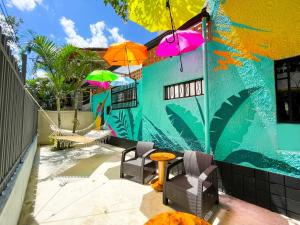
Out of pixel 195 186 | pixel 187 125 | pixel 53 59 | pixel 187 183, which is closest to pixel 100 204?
pixel 187 183

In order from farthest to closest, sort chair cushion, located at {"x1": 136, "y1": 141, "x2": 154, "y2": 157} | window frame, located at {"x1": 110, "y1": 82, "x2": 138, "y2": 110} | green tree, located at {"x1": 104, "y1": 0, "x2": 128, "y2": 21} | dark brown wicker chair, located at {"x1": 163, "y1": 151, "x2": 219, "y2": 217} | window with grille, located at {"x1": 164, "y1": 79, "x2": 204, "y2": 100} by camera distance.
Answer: window frame, located at {"x1": 110, "y1": 82, "x2": 138, "y2": 110}, chair cushion, located at {"x1": 136, "y1": 141, "x2": 154, "y2": 157}, window with grille, located at {"x1": 164, "y1": 79, "x2": 204, "y2": 100}, green tree, located at {"x1": 104, "y1": 0, "x2": 128, "y2": 21}, dark brown wicker chair, located at {"x1": 163, "y1": 151, "x2": 219, "y2": 217}

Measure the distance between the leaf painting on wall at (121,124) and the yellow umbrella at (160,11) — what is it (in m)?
4.86

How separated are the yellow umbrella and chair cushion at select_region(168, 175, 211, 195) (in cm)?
237

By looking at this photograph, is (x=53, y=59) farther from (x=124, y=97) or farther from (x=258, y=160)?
(x=258, y=160)

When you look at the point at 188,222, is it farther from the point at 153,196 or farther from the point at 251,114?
the point at 251,114

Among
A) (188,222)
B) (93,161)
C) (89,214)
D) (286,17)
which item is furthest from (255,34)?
(93,161)

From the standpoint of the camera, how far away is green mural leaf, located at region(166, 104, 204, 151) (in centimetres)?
392

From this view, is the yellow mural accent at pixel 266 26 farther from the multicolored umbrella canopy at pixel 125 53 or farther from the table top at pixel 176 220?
the table top at pixel 176 220

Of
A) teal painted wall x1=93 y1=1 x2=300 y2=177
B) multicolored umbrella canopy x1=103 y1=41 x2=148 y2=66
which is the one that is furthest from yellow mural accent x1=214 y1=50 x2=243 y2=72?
multicolored umbrella canopy x1=103 y1=41 x2=148 y2=66

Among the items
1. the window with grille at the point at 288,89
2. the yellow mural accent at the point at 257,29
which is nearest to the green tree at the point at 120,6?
the yellow mural accent at the point at 257,29

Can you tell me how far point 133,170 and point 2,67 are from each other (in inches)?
118

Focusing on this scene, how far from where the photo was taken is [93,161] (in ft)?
19.1

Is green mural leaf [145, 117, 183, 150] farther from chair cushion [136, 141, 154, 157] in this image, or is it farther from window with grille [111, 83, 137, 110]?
window with grille [111, 83, 137, 110]

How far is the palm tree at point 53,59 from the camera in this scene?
6762 mm
